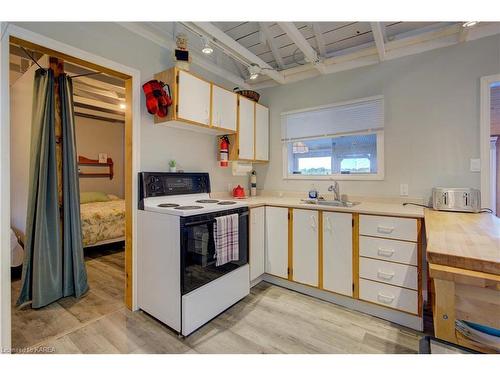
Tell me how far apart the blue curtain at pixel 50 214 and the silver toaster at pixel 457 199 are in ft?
11.0

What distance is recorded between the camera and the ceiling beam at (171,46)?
204 cm

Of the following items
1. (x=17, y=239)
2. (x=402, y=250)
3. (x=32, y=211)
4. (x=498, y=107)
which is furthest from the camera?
(x=498, y=107)

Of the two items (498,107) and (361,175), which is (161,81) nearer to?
(361,175)

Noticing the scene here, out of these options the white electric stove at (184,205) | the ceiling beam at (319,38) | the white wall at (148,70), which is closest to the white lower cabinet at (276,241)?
the white electric stove at (184,205)

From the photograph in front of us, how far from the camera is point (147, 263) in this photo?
1973mm

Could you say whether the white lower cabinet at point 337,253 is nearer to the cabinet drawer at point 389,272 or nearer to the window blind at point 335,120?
the cabinet drawer at point 389,272

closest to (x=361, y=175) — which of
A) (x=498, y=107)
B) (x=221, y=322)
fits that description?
(x=221, y=322)

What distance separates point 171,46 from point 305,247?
2.37m

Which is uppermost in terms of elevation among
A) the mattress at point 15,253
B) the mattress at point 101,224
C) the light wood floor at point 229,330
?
the mattress at point 101,224

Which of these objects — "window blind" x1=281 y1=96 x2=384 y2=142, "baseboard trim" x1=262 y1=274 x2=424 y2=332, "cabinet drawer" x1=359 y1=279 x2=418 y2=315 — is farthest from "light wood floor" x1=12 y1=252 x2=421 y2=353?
"window blind" x1=281 y1=96 x2=384 y2=142

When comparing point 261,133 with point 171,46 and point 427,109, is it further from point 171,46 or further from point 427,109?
point 427,109

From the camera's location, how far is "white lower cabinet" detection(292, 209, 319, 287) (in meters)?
2.26
